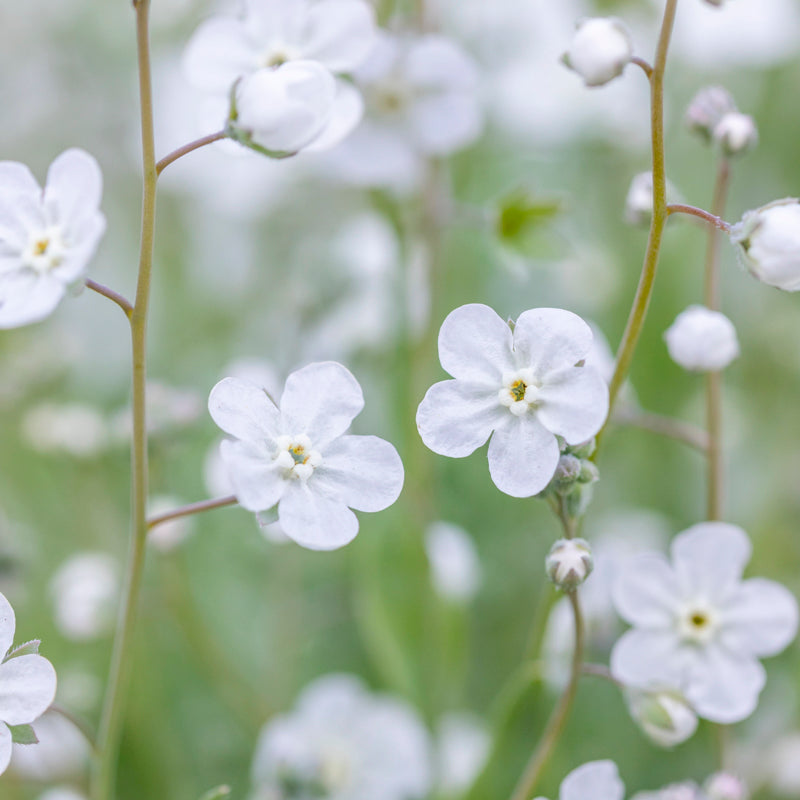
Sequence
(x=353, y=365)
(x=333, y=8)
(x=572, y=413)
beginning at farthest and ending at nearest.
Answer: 1. (x=353, y=365)
2. (x=333, y=8)
3. (x=572, y=413)

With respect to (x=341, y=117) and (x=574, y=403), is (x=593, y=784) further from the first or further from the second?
(x=341, y=117)

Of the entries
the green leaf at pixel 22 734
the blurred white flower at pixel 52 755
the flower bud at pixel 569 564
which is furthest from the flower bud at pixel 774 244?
the blurred white flower at pixel 52 755

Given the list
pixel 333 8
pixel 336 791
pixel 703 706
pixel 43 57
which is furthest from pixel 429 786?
pixel 43 57

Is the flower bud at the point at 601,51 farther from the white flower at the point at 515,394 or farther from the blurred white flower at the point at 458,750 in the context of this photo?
the blurred white flower at the point at 458,750

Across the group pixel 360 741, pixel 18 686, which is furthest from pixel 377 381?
pixel 18 686

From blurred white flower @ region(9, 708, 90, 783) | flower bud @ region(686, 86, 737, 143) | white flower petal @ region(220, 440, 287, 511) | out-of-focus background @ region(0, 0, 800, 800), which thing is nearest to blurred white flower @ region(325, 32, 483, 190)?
out-of-focus background @ region(0, 0, 800, 800)

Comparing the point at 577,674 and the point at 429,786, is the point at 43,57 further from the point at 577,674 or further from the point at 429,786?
the point at 577,674
